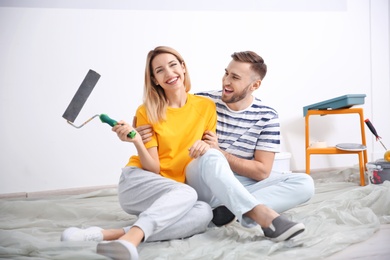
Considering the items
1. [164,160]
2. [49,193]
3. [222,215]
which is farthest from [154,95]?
[49,193]

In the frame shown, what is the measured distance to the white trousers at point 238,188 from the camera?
140cm

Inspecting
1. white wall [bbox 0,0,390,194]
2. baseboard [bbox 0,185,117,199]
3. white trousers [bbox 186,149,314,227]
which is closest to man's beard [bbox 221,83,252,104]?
white trousers [bbox 186,149,314,227]

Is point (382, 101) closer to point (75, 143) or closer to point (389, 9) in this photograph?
point (389, 9)

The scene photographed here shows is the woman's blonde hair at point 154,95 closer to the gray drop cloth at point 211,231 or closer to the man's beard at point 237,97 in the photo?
the man's beard at point 237,97

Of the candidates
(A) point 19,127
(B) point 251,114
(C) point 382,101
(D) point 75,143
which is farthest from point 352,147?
(A) point 19,127

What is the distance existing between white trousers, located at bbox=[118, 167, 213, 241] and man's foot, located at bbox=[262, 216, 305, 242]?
10.0 inches

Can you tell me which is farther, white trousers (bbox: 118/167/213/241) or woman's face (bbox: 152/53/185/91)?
woman's face (bbox: 152/53/185/91)

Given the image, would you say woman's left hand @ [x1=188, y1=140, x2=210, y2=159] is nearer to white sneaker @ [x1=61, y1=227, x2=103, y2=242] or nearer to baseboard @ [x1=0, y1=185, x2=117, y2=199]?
white sneaker @ [x1=61, y1=227, x2=103, y2=242]

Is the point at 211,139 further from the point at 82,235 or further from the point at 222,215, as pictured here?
the point at 82,235

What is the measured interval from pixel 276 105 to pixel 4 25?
180cm

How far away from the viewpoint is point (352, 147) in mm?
2689

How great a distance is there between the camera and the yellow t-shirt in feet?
5.29

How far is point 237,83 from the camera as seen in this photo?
178 centimetres

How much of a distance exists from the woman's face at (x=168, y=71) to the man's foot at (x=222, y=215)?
47 centimetres
